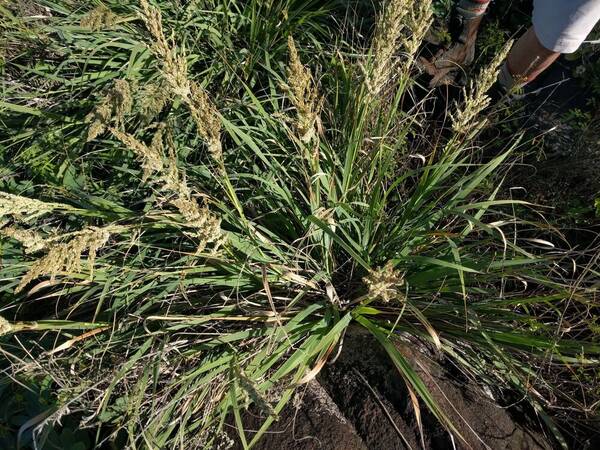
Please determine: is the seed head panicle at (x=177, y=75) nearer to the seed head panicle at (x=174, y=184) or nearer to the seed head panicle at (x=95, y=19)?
the seed head panicle at (x=174, y=184)

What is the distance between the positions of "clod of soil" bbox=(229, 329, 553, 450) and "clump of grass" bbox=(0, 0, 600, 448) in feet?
0.22

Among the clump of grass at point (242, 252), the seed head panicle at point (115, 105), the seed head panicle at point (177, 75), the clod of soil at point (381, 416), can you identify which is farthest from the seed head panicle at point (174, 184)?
the clod of soil at point (381, 416)

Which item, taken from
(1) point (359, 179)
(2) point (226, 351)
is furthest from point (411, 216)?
(2) point (226, 351)

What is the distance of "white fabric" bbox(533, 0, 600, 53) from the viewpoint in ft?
6.45

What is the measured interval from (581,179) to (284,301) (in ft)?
5.21

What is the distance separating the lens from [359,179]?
1.77m

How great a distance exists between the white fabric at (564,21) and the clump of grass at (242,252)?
0.62 metres

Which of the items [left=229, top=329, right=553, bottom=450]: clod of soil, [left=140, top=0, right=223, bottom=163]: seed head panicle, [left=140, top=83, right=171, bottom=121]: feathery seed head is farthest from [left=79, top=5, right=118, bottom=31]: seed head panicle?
[left=229, top=329, right=553, bottom=450]: clod of soil

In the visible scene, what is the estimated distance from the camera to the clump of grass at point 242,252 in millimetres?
1437

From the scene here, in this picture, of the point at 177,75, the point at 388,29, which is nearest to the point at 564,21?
the point at 388,29

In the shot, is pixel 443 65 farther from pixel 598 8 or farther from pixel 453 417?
pixel 453 417

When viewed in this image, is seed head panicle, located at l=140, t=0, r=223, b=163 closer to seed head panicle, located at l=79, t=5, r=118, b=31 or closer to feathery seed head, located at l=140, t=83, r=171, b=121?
seed head panicle, located at l=79, t=5, r=118, b=31

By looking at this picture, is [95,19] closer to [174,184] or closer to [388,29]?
[174,184]

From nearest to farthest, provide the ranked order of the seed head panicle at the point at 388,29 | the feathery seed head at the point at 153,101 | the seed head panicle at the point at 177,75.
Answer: the seed head panicle at the point at 177,75 < the seed head panicle at the point at 388,29 < the feathery seed head at the point at 153,101
